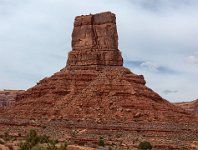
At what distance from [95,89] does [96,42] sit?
1364 cm

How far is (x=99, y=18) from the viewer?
96562 mm

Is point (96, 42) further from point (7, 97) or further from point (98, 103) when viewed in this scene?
point (7, 97)

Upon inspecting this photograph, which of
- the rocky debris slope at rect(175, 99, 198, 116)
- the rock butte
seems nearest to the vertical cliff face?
the rock butte

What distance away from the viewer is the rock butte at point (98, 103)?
251ft

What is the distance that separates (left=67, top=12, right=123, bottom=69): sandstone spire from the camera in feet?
→ 307

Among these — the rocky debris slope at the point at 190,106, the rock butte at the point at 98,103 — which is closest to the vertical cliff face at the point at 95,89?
the rock butte at the point at 98,103

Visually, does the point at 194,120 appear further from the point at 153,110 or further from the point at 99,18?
the point at 99,18

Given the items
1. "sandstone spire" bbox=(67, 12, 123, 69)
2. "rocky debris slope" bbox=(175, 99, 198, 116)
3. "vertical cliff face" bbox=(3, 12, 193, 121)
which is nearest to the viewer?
"vertical cliff face" bbox=(3, 12, 193, 121)

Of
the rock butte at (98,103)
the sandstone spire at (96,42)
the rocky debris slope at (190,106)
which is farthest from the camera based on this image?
the rocky debris slope at (190,106)

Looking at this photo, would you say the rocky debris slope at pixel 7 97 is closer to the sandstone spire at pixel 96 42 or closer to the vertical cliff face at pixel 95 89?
the sandstone spire at pixel 96 42

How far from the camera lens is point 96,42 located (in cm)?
9600

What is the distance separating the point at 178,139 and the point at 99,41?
27151 millimetres

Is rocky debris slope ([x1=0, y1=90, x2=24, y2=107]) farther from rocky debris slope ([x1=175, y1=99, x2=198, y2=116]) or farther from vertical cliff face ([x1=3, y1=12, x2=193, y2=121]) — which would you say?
vertical cliff face ([x1=3, y1=12, x2=193, y2=121])

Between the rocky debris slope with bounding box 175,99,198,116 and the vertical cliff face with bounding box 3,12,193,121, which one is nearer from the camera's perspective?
the vertical cliff face with bounding box 3,12,193,121
